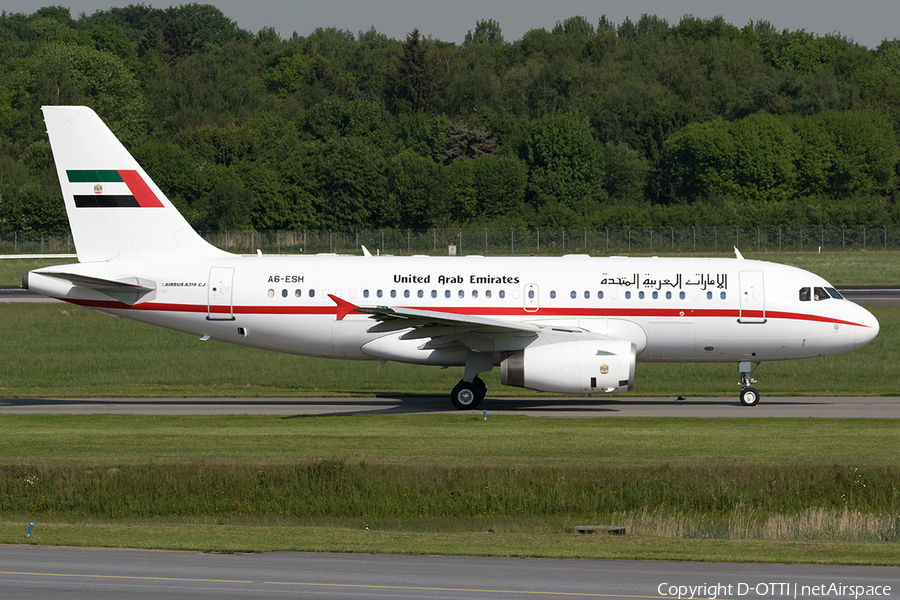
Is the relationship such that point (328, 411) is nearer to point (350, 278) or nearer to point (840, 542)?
point (350, 278)

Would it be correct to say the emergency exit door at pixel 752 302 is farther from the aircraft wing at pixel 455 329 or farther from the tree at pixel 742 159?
the tree at pixel 742 159

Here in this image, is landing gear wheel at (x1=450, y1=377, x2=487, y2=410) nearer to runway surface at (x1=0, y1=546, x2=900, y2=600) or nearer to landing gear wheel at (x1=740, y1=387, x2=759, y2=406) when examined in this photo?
landing gear wheel at (x1=740, y1=387, x2=759, y2=406)

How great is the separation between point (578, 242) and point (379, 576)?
2820 inches

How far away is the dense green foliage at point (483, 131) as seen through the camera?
4058 inches

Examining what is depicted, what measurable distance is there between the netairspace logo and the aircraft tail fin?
22.2 m

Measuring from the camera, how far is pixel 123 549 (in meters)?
15.2

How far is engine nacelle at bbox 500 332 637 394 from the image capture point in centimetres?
A: 2867

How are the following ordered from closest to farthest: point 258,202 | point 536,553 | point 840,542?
point 536,553 < point 840,542 < point 258,202

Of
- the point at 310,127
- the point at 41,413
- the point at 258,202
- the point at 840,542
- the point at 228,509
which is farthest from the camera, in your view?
the point at 310,127

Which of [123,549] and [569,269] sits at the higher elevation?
[569,269]

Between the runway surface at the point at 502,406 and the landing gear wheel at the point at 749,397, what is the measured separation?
0.63ft

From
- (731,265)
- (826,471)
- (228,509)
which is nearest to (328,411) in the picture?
(228,509)

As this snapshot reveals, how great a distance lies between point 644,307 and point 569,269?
228 cm

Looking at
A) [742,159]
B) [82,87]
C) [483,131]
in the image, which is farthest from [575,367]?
[82,87]
